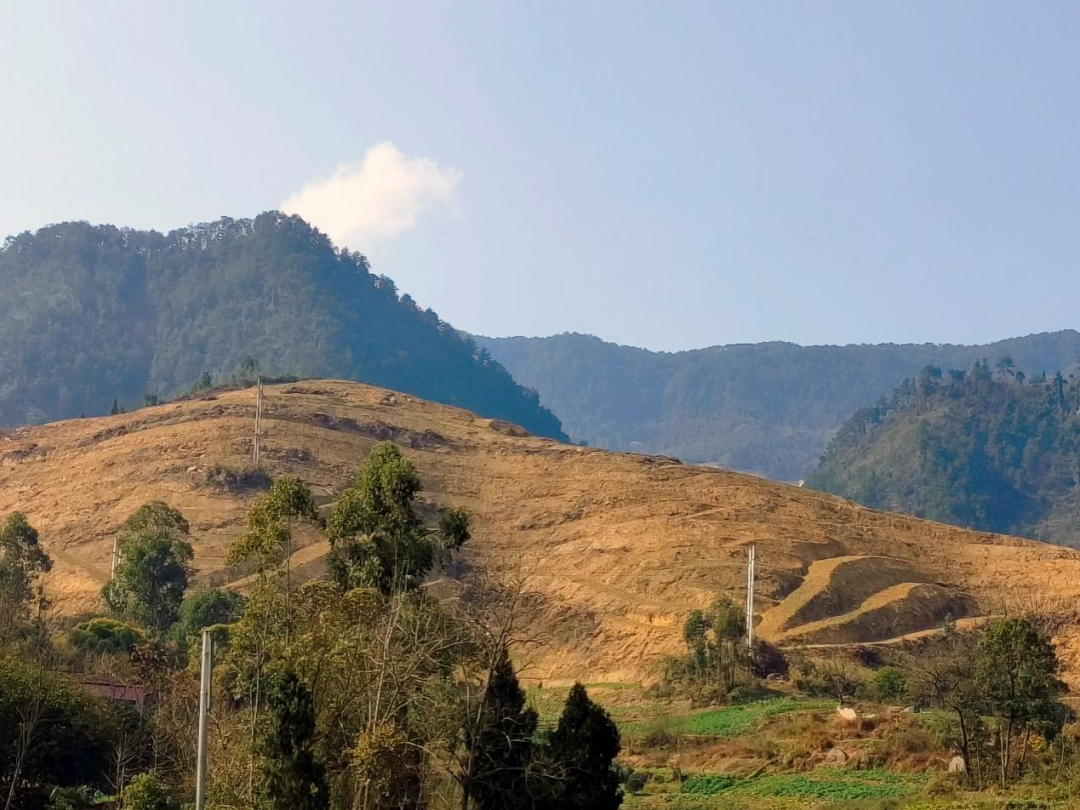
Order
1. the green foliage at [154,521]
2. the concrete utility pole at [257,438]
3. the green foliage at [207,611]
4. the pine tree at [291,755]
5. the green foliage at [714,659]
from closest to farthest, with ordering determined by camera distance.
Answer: the pine tree at [291,755]
the green foliage at [714,659]
the green foliage at [207,611]
the green foliage at [154,521]
the concrete utility pole at [257,438]

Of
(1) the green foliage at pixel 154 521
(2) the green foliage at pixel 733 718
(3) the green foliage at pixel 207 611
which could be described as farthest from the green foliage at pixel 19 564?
(2) the green foliage at pixel 733 718

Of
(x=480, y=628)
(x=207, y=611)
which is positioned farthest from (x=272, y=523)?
(x=207, y=611)

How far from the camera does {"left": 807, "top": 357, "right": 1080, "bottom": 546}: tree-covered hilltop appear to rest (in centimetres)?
13462

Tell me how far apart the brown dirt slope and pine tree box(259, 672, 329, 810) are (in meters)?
27.1

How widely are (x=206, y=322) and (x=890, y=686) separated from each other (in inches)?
5495

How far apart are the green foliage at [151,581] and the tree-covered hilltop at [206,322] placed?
9661cm

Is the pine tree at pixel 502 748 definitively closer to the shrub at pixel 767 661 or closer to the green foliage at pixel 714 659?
the green foliage at pixel 714 659

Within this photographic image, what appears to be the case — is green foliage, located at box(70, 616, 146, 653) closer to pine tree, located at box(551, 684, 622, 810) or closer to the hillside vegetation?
the hillside vegetation

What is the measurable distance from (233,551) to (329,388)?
59.1 meters

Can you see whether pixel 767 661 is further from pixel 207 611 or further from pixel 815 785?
pixel 207 611

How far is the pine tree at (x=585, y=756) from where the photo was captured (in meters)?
20.2

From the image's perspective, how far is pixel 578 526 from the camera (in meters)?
59.7

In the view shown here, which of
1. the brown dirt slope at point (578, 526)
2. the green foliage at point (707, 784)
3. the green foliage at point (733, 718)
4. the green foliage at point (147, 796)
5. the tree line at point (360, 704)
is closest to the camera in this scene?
the tree line at point (360, 704)

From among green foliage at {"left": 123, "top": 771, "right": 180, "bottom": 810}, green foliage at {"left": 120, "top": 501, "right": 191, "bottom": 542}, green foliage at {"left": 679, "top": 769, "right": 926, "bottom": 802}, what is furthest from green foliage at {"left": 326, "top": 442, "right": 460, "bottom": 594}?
green foliage at {"left": 120, "top": 501, "right": 191, "bottom": 542}
